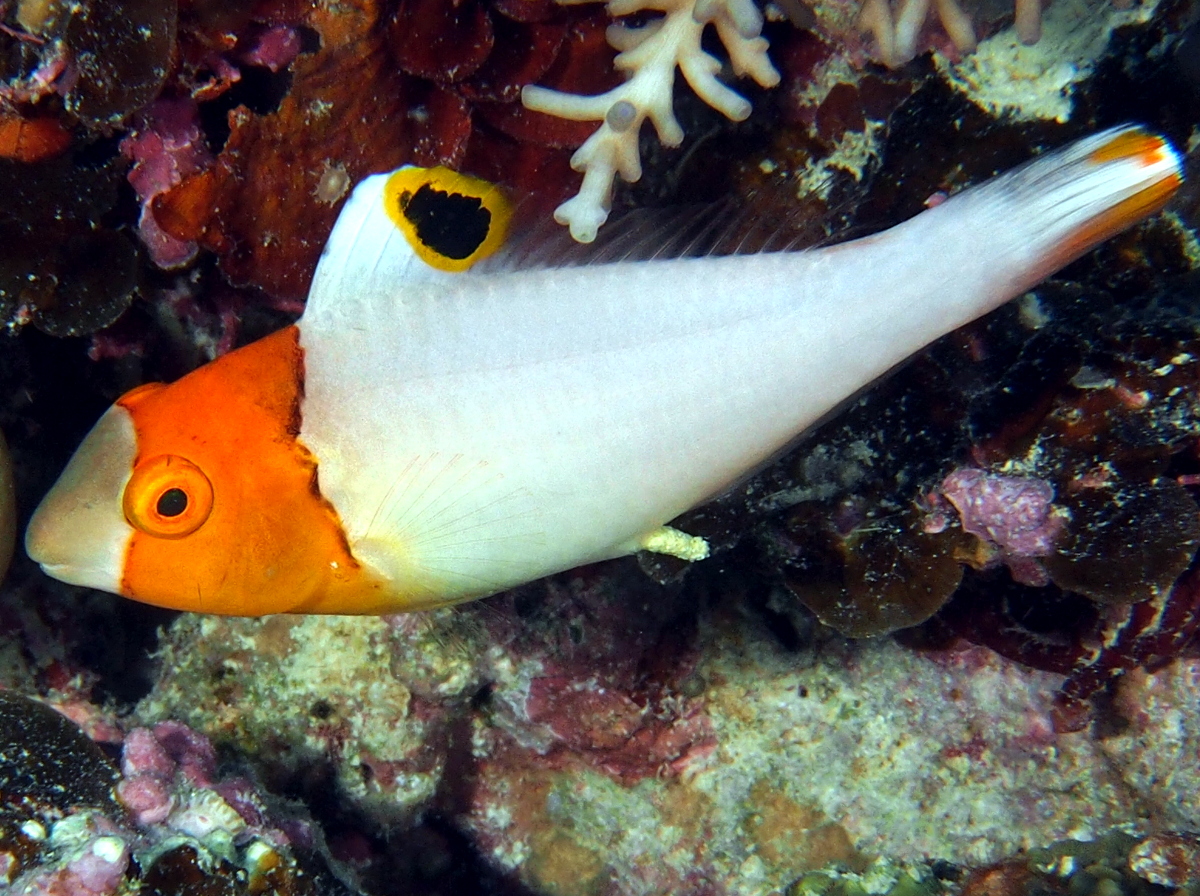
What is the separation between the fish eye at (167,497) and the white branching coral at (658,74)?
1.43 m

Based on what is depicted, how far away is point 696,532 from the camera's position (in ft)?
9.44

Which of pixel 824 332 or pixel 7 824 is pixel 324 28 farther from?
pixel 7 824

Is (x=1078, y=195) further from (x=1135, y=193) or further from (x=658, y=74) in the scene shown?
(x=658, y=74)

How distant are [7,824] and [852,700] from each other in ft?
11.0

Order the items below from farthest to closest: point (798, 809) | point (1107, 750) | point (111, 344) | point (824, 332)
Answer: point (798, 809)
point (1107, 750)
point (111, 344)
point (824, 332)

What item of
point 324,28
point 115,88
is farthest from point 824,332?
point 115,88

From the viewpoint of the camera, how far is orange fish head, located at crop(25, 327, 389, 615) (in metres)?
2.00

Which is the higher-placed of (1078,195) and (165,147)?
(1078,195)

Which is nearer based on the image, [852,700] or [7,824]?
[7,824]

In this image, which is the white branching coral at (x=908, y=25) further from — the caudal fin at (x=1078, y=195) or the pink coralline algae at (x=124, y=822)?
the pink coralline algae at (x=124, y=822)

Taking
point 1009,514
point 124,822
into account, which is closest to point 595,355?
point 1009,514

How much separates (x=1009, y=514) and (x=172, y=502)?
272 cm

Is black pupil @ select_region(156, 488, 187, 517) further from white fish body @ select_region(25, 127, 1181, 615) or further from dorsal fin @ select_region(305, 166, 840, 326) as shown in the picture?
dorsal fin @ select_region(305, 166, 840, 326)

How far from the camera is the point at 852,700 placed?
12.5 ft
